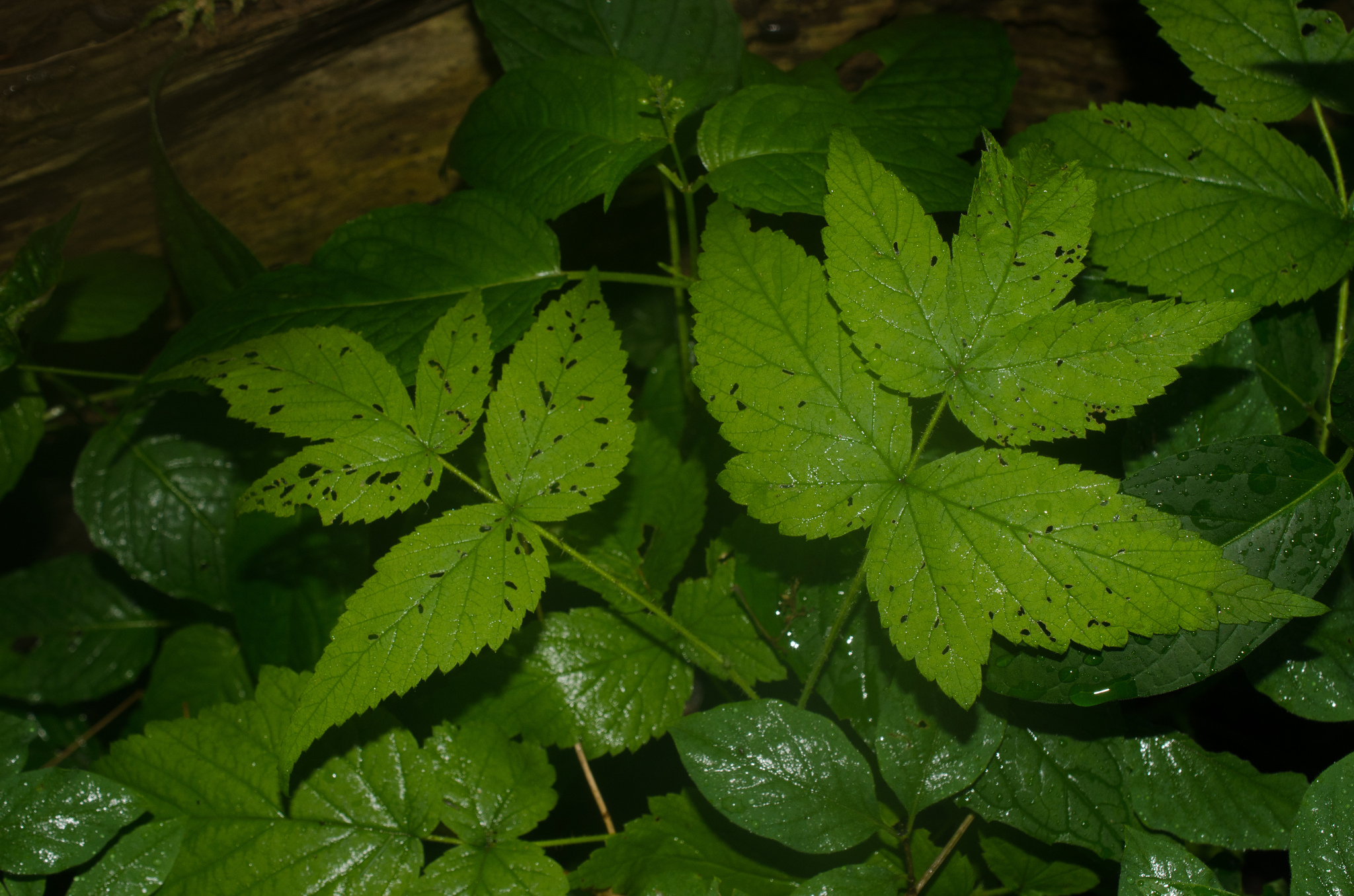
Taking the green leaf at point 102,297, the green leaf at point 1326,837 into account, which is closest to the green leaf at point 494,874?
the green leaf at point 1326,837

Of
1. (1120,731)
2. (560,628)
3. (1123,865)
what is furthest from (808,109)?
(1123,865)

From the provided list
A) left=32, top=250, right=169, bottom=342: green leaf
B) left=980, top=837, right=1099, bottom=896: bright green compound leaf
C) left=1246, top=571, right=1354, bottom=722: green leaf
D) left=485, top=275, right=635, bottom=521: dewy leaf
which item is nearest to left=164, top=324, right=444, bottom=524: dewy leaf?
left=485, top=275, right=635, bottom=521: dewy leaf

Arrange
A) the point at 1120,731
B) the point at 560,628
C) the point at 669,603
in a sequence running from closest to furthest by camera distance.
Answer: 1. the point at 1120,731
2. the point at 560,628
3. the point at 669,603

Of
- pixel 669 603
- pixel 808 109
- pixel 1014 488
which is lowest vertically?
pixel 669 603

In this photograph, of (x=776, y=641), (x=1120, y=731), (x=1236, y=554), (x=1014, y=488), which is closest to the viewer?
(x=1014, y=488)

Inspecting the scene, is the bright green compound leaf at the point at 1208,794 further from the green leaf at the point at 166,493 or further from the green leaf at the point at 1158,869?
the green leaf at the point at 166,493

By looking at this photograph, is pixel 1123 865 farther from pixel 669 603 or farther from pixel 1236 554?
pixel 669 603

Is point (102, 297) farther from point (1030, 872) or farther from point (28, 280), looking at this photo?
point (1030, 872)
